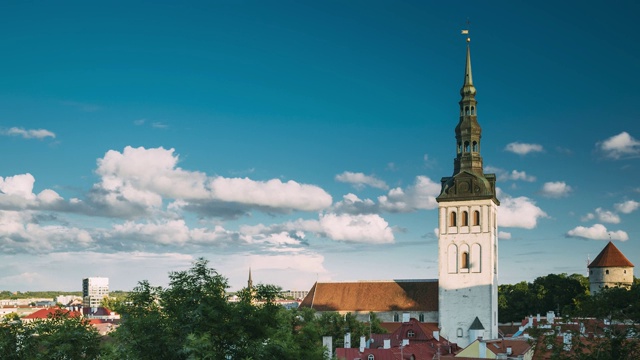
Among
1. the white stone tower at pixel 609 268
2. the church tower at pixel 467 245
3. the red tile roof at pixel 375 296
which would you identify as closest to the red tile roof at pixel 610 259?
the white stone tower at pixel 609 268

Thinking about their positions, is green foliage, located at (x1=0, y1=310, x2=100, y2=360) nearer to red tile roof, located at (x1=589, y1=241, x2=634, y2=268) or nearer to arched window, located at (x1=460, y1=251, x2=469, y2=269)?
arched window, located at (x1=460, y1=251, x2=469, y2=269)

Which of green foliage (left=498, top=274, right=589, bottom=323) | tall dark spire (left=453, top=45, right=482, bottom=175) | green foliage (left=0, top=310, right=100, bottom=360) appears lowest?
green foliage (left=498, top=274, right=589, bottom=323)

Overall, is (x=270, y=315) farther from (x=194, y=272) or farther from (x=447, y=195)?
(x=447, y=195)

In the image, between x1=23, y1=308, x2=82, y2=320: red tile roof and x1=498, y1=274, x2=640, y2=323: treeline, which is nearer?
x1=23, y1=308, x2=82, y2=320: red tile roof

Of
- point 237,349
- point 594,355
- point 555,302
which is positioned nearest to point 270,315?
point 237,349

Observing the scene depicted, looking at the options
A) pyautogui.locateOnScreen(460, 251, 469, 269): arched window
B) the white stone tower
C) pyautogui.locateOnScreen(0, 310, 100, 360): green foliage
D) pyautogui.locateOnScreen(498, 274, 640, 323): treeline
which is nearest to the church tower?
pyautogui.locateOnScreen(460, 251, 469, 269): arched window

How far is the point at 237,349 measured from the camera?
2819cm

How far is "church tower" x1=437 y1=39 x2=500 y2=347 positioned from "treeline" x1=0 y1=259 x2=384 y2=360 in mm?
50980

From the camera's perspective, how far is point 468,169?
83125 millimetres

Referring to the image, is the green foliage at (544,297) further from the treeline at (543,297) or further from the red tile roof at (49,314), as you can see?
the red tile roof at (49,314)

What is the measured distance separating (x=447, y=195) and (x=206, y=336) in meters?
60.3

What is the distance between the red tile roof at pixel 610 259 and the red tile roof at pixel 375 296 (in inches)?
1291

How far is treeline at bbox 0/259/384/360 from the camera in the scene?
2728cm

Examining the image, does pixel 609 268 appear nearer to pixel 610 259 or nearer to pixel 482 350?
pixel 610 259
